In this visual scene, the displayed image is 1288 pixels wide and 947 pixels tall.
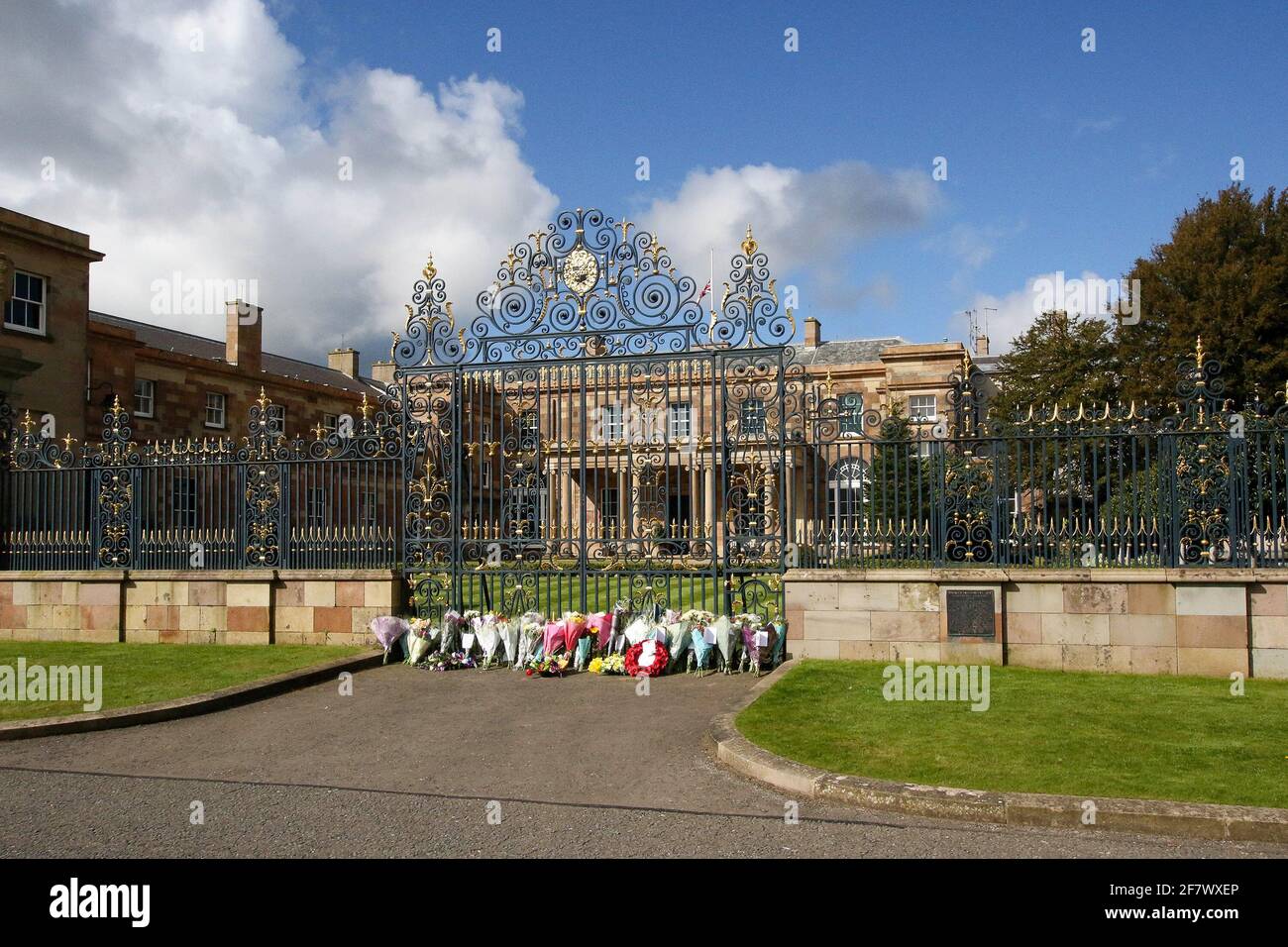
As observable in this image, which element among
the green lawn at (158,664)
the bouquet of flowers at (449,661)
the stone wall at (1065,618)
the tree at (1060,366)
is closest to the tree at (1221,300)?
the tree at (1060,366)

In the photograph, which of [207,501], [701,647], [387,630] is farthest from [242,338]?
[701,647]

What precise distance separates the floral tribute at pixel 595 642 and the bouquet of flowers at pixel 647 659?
0.01 meters

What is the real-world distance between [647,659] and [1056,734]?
4.50 meters

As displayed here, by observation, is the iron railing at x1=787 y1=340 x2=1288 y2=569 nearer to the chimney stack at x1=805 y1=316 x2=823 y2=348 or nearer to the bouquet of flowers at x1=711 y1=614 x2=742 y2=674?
the bouquet of flowers at x1=711 y1=614 x2=742 y2=674

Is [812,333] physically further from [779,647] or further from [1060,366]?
[779,647]

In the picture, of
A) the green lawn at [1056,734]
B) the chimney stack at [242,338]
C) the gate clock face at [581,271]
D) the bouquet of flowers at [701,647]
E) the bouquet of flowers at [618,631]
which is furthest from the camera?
the chimney stack at [242,338]

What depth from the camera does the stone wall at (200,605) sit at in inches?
468

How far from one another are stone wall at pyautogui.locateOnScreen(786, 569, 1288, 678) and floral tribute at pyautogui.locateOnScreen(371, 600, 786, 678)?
598mm

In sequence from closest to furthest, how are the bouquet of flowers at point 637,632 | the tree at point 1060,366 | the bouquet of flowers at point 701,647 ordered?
the bouquet of flowers at point 701,647
the bouquet of flowers at point 637,632
the tree at point 1060,366

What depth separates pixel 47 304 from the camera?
25.1 m

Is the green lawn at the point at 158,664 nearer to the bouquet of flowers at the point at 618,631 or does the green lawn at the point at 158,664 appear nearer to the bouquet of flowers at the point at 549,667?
the bouquet of flowers at the point at 549,667

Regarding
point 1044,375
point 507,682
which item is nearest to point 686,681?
point 507,682

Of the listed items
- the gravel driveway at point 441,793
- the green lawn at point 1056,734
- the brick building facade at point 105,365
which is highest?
the brick building facade at point 105,365
